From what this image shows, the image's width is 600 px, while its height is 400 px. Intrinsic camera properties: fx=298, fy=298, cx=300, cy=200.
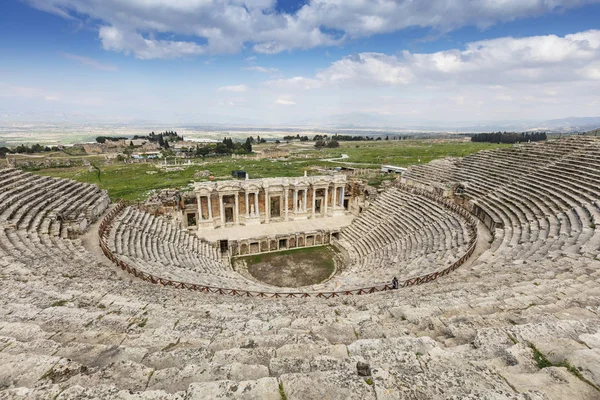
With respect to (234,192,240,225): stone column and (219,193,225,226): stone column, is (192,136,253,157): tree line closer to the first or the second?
(234,192,240,225): stone column

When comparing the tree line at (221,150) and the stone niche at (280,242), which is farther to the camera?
the tree line at (221,150)

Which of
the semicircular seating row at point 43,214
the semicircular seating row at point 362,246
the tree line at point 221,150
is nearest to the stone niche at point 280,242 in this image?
the semicircular seating row at point 362,246

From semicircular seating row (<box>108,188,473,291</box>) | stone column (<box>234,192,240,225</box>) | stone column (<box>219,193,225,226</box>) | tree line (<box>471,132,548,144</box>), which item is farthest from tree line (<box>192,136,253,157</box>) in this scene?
tree line (<box>471,132,548,144</box>)

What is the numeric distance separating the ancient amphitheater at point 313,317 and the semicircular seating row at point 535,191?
188mm

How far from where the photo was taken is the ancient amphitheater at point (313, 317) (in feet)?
14.6

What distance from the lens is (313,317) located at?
8992 millimetres

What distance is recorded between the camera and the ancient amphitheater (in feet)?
14.6

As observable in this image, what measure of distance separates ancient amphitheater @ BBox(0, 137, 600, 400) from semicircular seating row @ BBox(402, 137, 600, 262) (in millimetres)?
188

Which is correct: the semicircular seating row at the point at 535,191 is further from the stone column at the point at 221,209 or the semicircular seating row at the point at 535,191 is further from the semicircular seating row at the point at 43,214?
the semicircular seating row at the point at 43,214

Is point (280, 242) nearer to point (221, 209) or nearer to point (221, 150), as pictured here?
point (221, 209)

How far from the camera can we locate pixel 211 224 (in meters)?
34.3

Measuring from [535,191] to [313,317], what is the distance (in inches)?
958

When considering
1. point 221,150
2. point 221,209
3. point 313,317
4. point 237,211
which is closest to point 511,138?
point 221,150

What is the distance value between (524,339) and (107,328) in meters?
9.42
